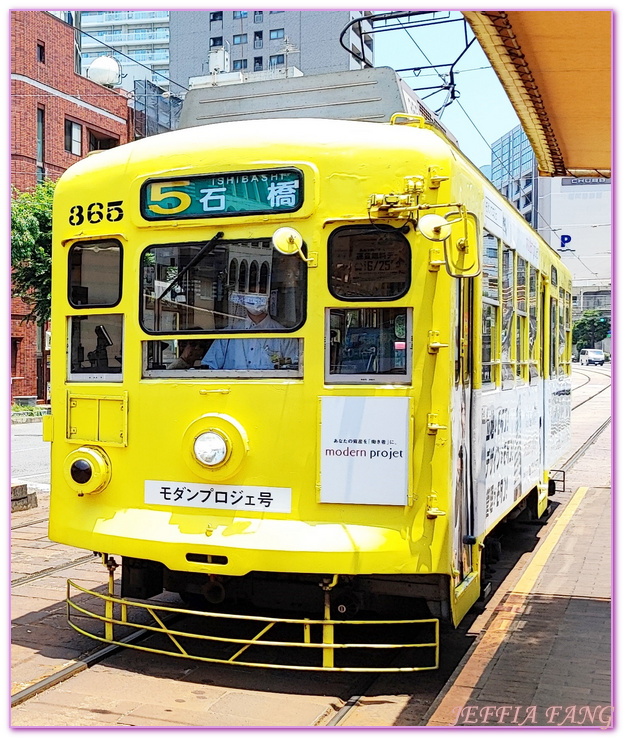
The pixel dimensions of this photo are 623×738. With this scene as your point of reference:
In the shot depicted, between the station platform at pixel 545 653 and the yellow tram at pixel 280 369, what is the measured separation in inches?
17.6

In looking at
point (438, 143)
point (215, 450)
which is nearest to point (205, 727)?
point (215, 450)

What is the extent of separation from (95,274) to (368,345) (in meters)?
1.84

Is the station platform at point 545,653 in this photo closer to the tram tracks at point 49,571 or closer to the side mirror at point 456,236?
the side mirror at point 456,236

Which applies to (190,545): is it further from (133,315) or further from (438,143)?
(438,143)

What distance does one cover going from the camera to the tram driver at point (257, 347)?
5332 mm

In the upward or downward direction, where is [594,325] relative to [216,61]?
downward

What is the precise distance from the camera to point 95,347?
5.89 meters

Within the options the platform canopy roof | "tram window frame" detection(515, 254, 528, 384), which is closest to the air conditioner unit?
the platform canopy roof

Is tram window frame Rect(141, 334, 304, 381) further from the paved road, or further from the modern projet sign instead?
the paved road

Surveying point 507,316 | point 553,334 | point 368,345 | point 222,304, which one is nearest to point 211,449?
point 222,304

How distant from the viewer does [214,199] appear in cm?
543

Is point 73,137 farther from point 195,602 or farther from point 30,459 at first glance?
point 195,602

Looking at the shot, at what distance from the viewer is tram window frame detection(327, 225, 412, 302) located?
5176mm

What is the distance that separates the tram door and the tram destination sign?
1105mm
